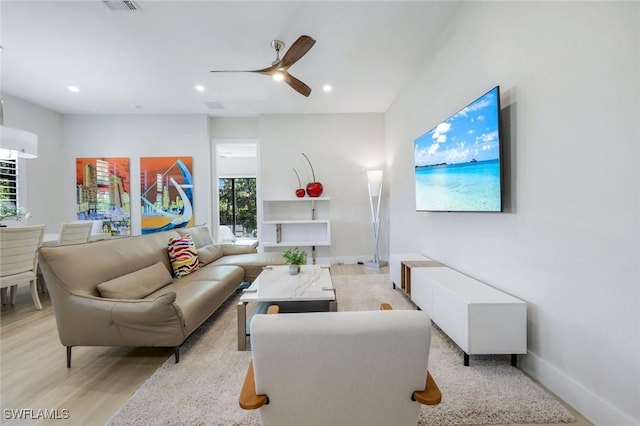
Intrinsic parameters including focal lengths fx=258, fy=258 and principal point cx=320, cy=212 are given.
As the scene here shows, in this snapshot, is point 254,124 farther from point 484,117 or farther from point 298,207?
point 484,117

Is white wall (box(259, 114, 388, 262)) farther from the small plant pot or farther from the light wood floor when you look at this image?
the light wood floor

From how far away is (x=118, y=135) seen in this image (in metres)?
5.02

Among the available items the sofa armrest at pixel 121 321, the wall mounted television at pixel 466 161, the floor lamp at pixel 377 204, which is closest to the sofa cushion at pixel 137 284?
the sofa armrest at pixel 121 321

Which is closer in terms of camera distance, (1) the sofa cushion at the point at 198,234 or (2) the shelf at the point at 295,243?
(1) the sofa cushion at the point at 198,234

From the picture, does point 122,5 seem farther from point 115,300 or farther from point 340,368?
point 340,368

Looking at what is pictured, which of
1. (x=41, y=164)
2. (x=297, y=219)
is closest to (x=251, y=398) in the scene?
(x=297, y=219)

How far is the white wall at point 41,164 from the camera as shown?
13.7ft

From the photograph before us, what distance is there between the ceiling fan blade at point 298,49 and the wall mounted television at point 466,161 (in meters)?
1.45

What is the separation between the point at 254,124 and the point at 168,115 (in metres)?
1.64

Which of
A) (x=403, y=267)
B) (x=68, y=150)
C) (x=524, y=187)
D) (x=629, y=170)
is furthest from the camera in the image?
(x=68, y=150)

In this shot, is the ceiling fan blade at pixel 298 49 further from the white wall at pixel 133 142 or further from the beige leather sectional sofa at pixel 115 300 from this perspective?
the white wall at pixel 133 142

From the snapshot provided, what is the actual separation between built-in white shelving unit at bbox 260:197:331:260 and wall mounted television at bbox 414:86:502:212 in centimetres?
251

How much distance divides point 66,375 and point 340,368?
215 cm

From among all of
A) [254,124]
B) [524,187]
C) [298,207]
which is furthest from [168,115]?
[524,187]
